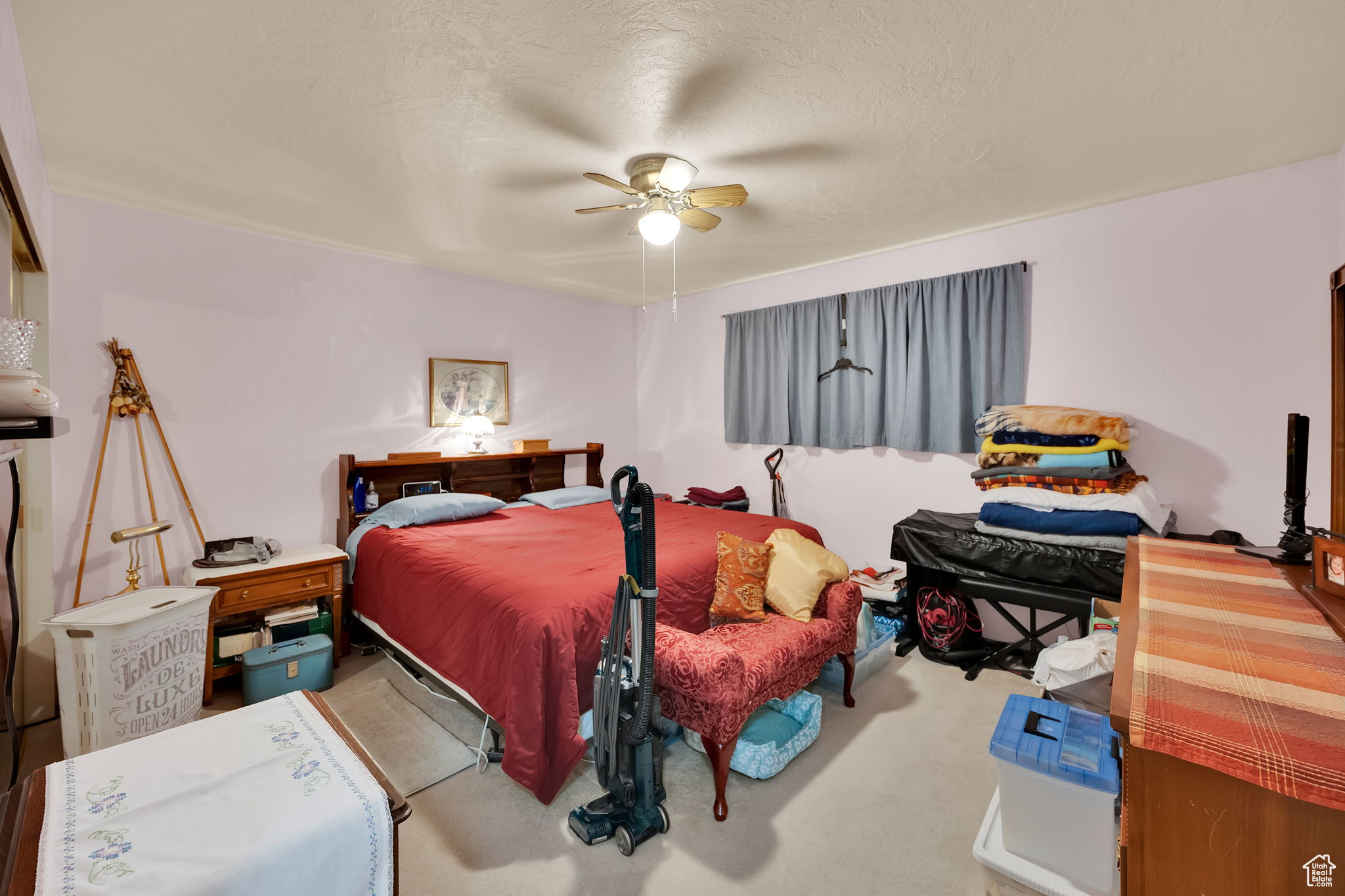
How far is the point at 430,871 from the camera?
1832 millimetres

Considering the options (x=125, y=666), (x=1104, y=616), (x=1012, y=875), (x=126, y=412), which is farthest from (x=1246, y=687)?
(x=126, y=412)

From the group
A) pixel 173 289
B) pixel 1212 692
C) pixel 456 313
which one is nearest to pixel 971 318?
pixel 1212 692

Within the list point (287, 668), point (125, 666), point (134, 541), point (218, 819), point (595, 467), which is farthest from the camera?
point (595, 467)

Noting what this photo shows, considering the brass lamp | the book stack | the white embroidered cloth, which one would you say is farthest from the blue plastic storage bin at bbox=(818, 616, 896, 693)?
the brass lamp

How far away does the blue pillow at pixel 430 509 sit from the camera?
3.60 m

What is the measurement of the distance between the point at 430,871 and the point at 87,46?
2806mm

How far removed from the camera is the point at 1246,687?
0.75 metres

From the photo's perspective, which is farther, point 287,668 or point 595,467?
point 595,467

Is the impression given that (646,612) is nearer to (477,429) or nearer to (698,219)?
(698,219)

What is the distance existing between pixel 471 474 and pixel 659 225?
2.72m

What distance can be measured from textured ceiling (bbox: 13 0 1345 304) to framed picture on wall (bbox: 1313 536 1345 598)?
1490mm

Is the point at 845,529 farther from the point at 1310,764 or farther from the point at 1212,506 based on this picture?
the point at 1310,764

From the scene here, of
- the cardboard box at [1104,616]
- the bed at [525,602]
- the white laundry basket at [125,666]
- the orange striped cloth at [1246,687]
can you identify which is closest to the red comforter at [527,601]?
the bed at [525,602]

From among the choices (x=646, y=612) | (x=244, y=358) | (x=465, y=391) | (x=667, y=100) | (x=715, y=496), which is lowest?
(x=646, y=612)
